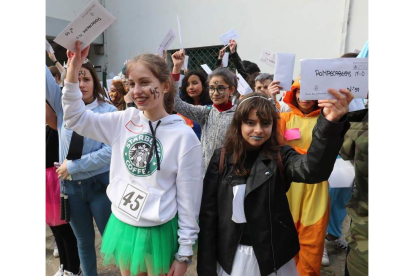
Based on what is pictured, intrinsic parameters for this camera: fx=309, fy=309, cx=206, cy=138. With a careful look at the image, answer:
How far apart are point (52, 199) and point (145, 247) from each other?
4.01 ft

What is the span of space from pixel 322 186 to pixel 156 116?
55.2 inches

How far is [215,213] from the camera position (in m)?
1.69

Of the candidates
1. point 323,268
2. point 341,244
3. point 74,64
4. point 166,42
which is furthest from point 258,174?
point 166,42


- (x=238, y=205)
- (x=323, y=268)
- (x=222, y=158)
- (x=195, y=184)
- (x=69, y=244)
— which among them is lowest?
(x=323, y=268)

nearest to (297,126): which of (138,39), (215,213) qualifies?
(215,213)

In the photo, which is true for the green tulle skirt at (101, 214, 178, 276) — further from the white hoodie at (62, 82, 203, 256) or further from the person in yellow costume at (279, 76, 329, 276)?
the person in yellow costume at (279, 76, 329, 276)

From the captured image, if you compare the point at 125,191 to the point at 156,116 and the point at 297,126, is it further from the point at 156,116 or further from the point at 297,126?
the point at 297,126

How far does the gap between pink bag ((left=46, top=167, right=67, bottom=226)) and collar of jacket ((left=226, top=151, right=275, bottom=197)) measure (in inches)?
57.6

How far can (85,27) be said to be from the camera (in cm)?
155

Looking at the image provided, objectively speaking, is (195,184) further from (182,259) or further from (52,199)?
(52,199)

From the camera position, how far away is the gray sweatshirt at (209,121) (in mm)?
2742

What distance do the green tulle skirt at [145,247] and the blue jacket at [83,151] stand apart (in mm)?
686

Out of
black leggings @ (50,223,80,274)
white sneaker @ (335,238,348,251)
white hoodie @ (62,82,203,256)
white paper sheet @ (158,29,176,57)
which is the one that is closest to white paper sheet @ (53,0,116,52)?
white hoodie @ (62,82,203,256)

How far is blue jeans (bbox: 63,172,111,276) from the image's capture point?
219 centimetres
